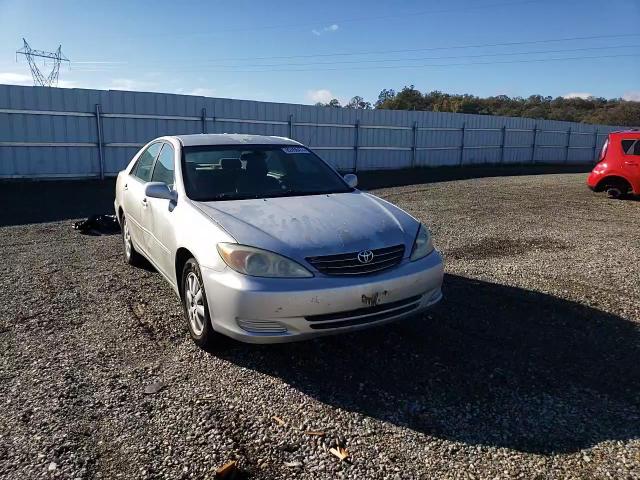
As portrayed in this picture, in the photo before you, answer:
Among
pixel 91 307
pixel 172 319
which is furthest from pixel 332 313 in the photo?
pixel 91 307

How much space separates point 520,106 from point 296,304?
72.1 meters

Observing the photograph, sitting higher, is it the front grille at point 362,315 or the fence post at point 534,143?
the fence post at point 534,143

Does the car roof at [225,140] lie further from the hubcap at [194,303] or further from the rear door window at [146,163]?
the hubcap at [194,303]

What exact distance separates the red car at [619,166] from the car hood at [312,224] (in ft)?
30.4

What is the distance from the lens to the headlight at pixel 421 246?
12.0ft

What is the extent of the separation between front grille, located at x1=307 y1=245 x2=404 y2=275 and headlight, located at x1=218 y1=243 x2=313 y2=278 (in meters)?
0.11

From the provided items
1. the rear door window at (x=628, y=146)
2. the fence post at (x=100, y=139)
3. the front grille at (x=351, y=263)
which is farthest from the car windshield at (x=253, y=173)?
the fence post at (x=100, y=139)

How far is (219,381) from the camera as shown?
3.24m

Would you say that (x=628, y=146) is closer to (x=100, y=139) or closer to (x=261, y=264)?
(x=261, y=264)

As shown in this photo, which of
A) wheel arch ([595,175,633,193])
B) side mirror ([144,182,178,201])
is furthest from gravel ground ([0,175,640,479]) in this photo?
wheel arch ([595,175,633,193])

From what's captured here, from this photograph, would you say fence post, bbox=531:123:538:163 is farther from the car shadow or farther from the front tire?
the front tire

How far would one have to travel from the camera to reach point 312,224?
3555mm

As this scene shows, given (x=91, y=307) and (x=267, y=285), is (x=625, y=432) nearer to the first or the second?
(x=267, y=285)

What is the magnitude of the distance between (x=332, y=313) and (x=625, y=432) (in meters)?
1.73
